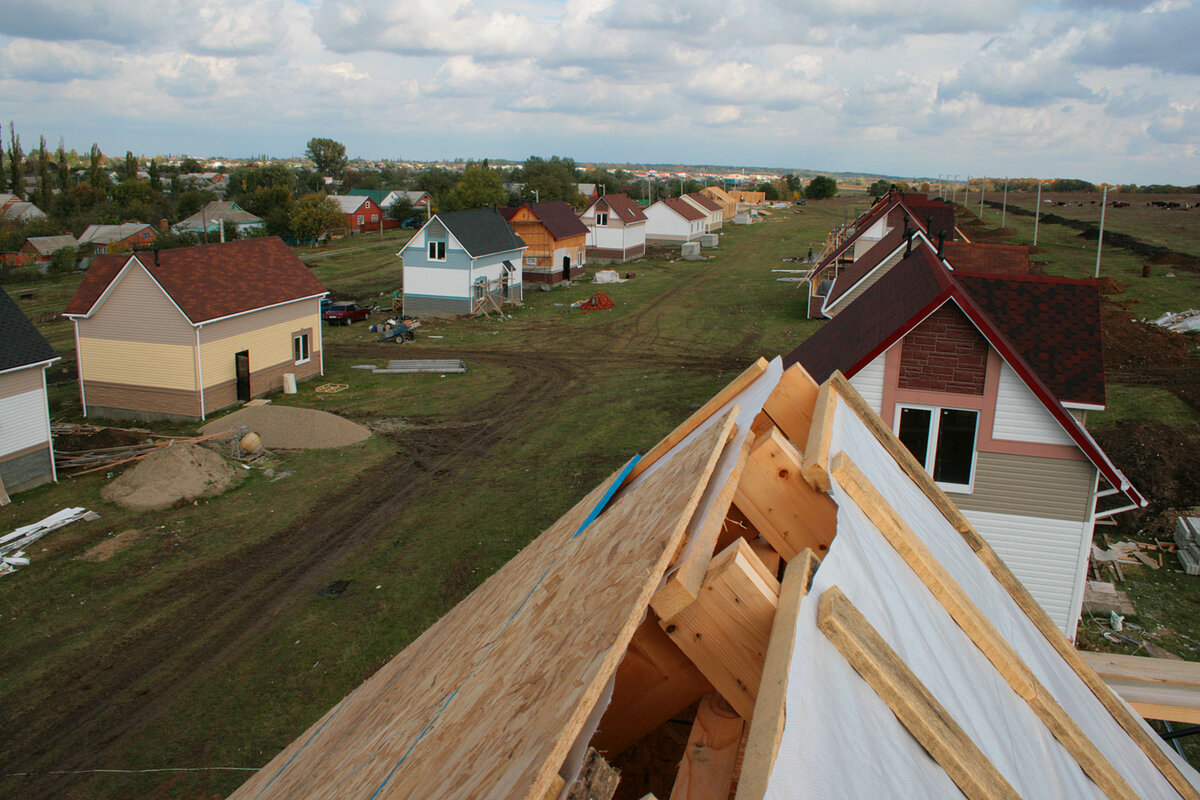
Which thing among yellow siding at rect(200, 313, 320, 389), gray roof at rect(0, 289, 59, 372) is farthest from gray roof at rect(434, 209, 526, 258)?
gray roof at rect(0, 289, 59, 372)

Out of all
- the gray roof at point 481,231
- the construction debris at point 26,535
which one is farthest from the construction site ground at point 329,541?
the gray roof at point 481,231

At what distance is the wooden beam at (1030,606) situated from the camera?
4.59 meters

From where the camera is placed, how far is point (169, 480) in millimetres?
18375

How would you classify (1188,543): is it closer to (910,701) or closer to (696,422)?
(696,422)

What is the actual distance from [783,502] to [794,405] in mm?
1339

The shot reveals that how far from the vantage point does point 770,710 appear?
2.10 m

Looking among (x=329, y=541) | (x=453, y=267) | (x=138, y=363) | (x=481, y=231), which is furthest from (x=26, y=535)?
(x=481, y=231)

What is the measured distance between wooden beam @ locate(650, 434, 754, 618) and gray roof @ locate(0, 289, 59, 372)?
21569 mm

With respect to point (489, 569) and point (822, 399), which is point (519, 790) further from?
point (489, 569)

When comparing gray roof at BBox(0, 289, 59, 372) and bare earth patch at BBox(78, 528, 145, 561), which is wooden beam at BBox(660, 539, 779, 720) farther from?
gray roof at BBox(0, 289, 59, 372)

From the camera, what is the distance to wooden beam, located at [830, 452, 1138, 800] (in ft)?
11.6

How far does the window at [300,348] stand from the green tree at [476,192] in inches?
2093

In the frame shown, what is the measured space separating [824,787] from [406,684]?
3.15 meters

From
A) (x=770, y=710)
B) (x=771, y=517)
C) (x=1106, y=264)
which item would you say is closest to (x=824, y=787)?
(x=770, y=710)
